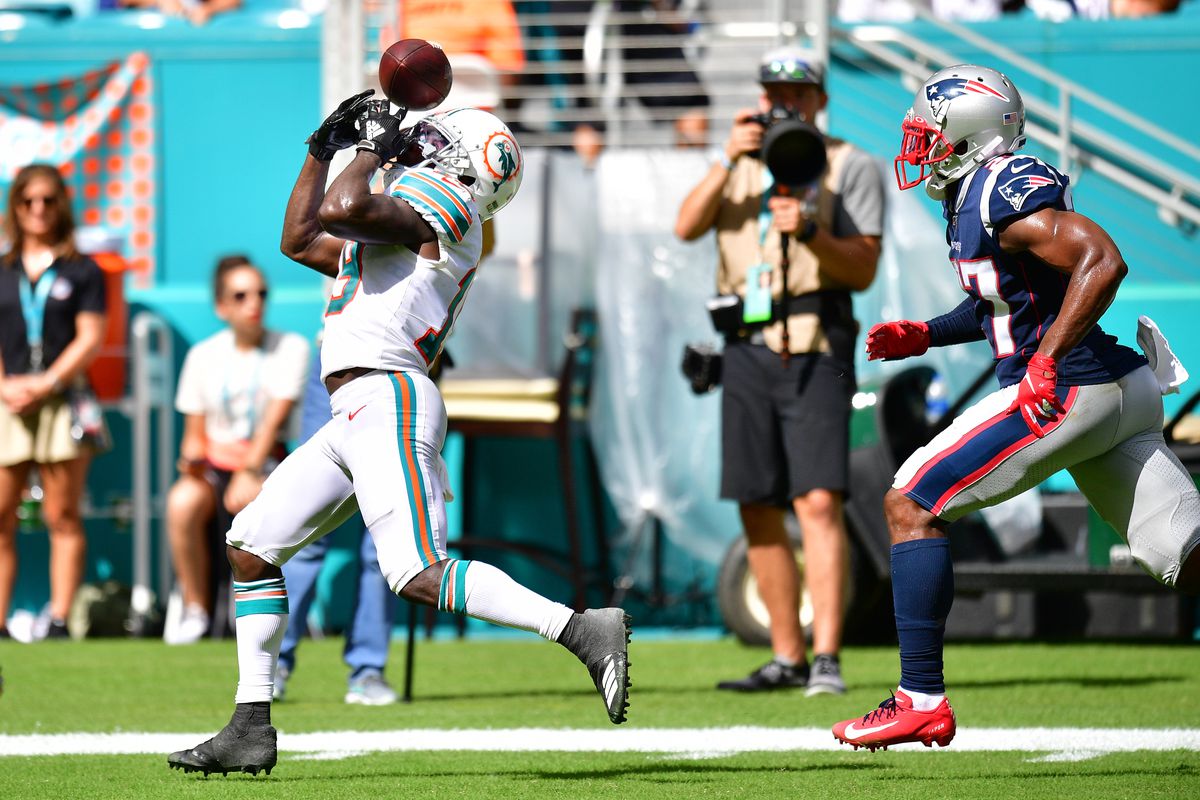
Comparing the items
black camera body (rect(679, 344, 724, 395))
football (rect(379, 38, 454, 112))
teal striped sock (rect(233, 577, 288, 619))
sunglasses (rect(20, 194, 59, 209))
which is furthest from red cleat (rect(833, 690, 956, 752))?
sunglasses (rect(20, 194, 59, 209))

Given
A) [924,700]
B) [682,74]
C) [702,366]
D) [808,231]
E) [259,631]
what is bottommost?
[924,700]

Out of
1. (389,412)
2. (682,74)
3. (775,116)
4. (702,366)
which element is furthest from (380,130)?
(682,74)

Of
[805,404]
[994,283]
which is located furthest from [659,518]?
[994,283]

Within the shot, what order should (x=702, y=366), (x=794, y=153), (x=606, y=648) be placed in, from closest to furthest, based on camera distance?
(x=606, y=648) → (x=794, y=153) → (x=702, y=366)

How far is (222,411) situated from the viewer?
9500mm

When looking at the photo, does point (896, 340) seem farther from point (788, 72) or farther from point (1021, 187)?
point (788, 72)

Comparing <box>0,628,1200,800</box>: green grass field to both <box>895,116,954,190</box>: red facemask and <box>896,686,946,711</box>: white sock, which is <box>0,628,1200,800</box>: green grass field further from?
<box>895,116,954,190</box>: red facemask

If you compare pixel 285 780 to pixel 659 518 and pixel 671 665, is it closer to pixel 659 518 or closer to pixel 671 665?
pixel 671 665

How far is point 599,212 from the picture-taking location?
9.80m

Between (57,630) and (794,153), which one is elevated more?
(794,153)

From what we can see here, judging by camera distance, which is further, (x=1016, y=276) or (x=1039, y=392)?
(x=1016, y=276)

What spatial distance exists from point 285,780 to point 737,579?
406cm

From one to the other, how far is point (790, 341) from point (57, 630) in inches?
179

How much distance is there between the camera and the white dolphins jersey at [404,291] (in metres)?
4.58
